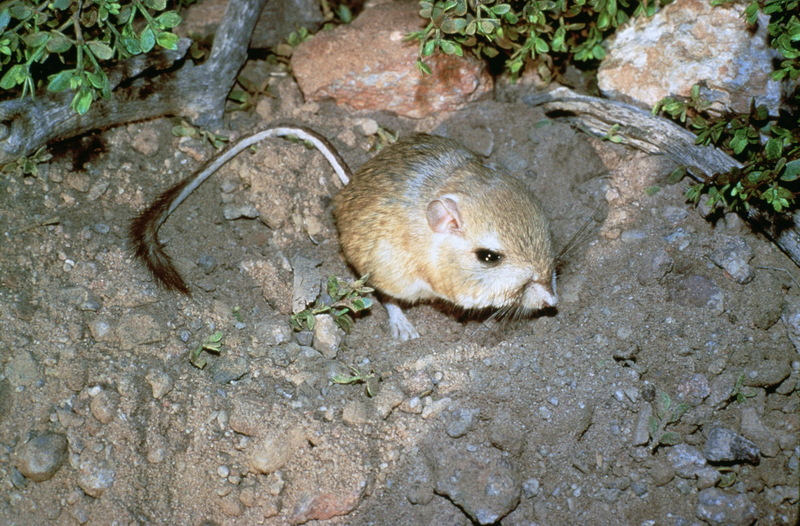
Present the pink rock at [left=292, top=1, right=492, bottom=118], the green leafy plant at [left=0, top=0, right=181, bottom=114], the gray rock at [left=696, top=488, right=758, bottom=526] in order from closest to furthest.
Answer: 1. the gray rock at [left=696, top=488, right=758, bottom=526]
2. the green leafy plant at [left=0, top=0, right=181, bottom=114]
3. the pink rock at [left=292, top=1, right=492, bottom=118]

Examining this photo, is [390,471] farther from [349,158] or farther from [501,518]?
[349,158]

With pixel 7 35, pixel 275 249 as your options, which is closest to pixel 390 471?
pixel 275 249

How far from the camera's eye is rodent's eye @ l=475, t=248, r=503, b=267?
13.8 feet

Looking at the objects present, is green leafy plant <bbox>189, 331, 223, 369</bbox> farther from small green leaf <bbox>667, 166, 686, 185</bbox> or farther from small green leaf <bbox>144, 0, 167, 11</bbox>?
small green leaf <bbox>667, 166, 686, 185</bbox>

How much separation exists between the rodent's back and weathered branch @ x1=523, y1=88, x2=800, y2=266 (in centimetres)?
96

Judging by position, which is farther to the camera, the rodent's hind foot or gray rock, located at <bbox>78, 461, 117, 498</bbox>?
the rodent's hind foot

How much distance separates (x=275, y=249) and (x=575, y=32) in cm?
279

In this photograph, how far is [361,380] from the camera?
4012mm

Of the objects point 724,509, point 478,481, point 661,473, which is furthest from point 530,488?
point 724,509

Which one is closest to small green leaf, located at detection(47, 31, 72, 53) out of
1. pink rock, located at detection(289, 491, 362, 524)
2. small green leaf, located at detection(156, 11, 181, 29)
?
small green leaf, located at detection(156, 11, 181, 29)

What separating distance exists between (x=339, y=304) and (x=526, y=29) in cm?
241

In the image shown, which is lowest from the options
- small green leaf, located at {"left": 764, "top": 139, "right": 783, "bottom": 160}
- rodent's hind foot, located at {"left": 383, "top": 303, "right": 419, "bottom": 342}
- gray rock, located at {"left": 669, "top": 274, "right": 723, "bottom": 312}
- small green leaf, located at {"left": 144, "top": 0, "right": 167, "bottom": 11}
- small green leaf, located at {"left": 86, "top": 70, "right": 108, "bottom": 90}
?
rodent's hind foot, located at {"left": 383, "top": 303, "right": 419, "bottom": 342}

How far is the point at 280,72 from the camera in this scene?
5504 mm

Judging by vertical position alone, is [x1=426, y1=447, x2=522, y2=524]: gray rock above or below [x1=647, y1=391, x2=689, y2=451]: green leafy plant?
below
